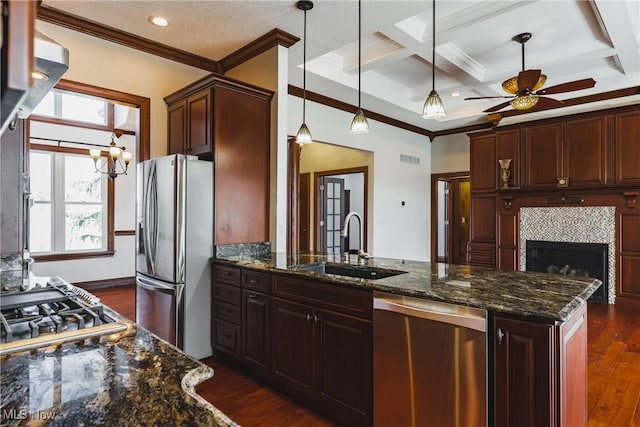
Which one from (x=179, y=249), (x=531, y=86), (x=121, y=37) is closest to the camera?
(x=179, y=249)

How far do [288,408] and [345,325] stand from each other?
2.58 ft

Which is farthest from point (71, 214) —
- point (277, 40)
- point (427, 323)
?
point (427, 323)

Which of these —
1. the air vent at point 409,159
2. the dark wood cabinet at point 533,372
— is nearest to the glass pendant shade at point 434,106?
the dark wood cabinet at point 533,372

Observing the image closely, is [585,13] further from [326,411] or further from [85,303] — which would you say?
[85,303]

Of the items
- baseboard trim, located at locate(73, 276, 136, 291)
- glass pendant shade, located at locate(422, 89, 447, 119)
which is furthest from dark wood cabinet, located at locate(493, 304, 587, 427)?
baseboard trim, located at locate(73, 276, 136, 291)

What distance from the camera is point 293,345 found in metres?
2.45

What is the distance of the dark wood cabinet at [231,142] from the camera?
10.8 ft

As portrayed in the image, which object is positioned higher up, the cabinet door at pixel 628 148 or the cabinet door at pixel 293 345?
the cabinet door at pixel 628 148

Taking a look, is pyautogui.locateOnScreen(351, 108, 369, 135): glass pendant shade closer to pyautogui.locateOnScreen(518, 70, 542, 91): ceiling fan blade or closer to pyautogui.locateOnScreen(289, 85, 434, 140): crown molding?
pyautogui.locateOnScreen(518, 70, 542, 91): ceiling fan blade

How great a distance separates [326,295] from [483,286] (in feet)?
2.91

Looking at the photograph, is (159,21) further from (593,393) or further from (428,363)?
(593,393)

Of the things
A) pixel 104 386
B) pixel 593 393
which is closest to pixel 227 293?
pixel 104 386

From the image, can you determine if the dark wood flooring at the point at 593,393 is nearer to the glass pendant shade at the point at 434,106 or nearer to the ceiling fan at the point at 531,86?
the glass pendant shade at the point at 434,106

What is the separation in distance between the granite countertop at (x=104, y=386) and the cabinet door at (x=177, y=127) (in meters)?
2.86
